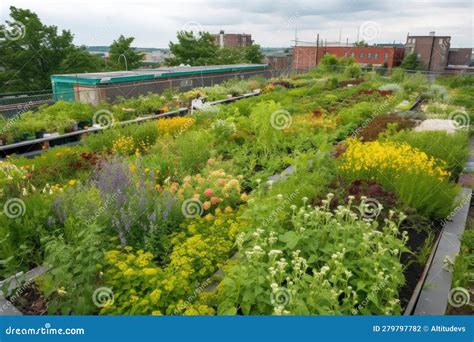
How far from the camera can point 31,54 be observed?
26781 millimetres

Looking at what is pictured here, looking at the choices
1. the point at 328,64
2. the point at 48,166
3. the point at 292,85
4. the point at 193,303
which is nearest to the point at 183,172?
the point at 48,166

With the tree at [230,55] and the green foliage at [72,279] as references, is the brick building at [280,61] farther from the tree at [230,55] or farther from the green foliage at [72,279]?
the green foliage at [72,279]

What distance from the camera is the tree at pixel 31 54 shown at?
26.0 metres

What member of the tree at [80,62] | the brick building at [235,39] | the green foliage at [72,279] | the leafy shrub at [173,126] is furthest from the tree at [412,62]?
the green foliage at [72,279]

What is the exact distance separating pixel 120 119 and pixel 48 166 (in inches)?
191

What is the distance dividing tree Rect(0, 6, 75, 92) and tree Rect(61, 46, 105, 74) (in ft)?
1.85

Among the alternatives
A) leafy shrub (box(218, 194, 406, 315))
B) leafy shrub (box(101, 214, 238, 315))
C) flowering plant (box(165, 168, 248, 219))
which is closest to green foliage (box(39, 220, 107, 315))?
leafy shrub (box(101, 214, 238, 315))

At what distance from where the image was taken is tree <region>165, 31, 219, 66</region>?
114 feet

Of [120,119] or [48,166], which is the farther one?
[120,119]

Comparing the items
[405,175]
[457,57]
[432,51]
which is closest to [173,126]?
[405,175]

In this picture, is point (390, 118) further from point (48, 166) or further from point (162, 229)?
point (48, 166)

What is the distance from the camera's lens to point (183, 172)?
203 inches

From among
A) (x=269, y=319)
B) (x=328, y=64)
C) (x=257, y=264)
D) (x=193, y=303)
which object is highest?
(x=328, y=64)

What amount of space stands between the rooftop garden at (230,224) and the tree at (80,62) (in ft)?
81.0
